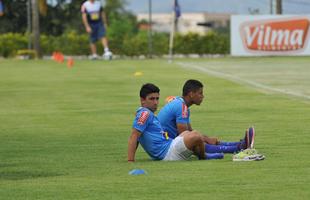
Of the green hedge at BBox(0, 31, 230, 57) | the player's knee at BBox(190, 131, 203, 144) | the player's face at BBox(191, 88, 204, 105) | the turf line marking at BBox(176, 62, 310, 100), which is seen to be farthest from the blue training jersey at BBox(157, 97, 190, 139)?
the green hedge at BBox(0, 31, 230, 57)

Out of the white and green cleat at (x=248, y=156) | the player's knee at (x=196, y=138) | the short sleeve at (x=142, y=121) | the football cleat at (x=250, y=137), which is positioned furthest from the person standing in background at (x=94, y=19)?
the white and green cleat at (x=248, y=156)

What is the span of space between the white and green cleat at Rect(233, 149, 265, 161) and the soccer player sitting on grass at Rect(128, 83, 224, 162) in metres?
0.47

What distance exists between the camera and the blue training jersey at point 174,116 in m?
13.3

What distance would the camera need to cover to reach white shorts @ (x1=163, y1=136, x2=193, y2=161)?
495 inches

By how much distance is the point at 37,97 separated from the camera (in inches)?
966

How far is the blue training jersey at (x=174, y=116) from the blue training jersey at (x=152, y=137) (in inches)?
19.3

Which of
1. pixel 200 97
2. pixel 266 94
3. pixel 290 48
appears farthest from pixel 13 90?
→ pixel 290 48

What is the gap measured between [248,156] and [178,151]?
2.97 feet

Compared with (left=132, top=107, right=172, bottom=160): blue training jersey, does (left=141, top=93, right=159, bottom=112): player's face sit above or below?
above

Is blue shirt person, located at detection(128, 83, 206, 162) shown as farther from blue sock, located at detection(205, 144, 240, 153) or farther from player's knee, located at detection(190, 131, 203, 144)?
blue sock, located at detection(205, 144, 240, 153)

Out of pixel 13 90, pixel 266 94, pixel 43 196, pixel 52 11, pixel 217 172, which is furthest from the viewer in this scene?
pixel 52 11

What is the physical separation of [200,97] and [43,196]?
4066 mm

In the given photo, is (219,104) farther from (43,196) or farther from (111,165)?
(43,196)

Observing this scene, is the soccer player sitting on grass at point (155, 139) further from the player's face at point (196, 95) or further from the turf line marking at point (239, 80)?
the turf line marking at point (239, 80)
